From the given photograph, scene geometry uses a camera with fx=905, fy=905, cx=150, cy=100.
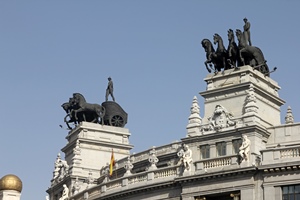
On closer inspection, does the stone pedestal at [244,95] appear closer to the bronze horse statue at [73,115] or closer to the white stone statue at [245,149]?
the white stone statue at [245,149]

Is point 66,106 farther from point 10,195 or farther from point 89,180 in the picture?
point 10,195

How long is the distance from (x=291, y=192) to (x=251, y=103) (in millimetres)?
10490

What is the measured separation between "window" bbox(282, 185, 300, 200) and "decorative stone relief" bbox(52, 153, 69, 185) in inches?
1477

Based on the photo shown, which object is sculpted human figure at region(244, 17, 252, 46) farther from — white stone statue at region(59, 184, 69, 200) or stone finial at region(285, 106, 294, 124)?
white stone statue at region(59, 184, 69, 200)

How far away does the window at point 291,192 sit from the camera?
7600 cm

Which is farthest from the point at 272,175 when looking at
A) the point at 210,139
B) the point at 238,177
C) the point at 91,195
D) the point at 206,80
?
the point at 91,195

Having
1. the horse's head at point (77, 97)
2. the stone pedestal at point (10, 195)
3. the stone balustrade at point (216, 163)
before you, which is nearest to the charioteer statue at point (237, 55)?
the stone balustrade at point (216, 163)

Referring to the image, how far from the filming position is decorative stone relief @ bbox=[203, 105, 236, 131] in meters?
84.0

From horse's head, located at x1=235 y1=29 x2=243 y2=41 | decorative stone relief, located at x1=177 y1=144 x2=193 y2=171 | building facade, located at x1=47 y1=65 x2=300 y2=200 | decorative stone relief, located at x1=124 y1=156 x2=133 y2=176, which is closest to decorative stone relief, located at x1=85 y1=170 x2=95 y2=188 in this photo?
building facade, located at x1=47 y1=65 x2=300 y2=200

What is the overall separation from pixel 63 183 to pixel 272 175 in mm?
37104

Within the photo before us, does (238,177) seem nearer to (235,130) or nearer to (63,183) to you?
(235,130)

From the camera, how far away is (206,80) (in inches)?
3482

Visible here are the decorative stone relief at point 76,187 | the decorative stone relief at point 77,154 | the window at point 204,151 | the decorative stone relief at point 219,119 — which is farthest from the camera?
the decorative stone relief at point 77,154

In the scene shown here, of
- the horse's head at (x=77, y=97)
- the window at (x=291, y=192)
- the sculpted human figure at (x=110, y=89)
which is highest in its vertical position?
the sculpted human figure at (x=110, y=89)
